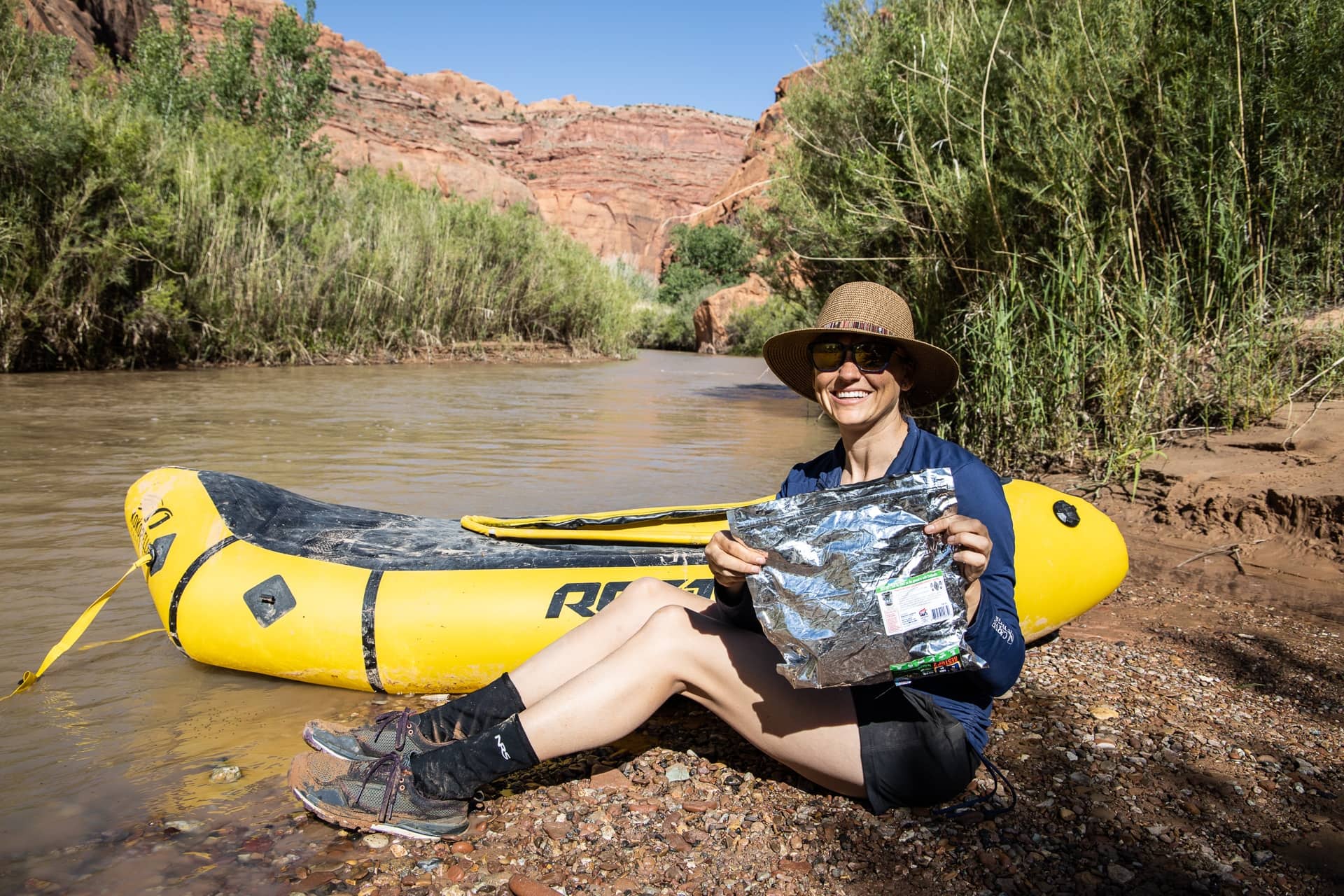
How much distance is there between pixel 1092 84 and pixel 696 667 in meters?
4.51

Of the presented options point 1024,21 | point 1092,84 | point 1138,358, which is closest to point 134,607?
point 1138,358

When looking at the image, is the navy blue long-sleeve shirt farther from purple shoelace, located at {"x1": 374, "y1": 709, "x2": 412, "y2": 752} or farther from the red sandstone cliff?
the red sandstone cliff

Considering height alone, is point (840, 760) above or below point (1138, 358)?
below

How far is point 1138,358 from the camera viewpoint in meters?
4.72

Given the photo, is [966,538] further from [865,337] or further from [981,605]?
[865,337]

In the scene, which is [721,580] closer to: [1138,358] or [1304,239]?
[1138,358]

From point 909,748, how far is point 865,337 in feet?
2.97

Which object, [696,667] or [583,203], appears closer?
[696,667]

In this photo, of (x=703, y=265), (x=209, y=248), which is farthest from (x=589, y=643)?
(x=703, y=265)

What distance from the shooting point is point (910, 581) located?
175 centimetres

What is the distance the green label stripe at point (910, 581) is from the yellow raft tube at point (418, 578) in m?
1.16

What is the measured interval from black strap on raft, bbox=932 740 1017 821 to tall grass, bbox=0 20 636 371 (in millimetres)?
12271

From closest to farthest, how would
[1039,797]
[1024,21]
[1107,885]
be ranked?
[1107,885], [1039,797], [1024,21]

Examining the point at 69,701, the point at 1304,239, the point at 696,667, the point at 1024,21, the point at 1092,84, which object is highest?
the point at 1024,21
